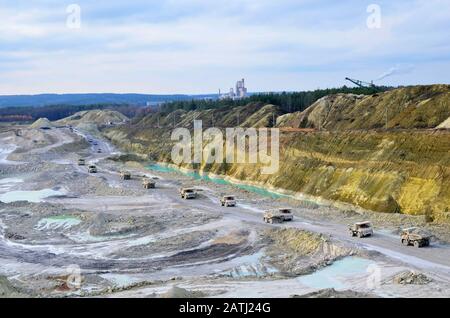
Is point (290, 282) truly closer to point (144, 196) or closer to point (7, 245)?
point (7, 245)

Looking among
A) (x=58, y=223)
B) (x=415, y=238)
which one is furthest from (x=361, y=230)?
(x=58, y=223)

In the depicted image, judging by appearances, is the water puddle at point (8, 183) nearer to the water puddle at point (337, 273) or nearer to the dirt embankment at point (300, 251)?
the dirt embankment at point (300, 251)

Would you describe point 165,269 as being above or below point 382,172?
below

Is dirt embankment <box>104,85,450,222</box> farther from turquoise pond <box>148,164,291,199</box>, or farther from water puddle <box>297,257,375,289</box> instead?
water puddle <box>297,257,375,289</box>

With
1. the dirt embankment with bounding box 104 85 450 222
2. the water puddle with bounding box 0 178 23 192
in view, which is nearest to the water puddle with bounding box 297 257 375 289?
the dirt embankment with bounding box 104 85 450 222

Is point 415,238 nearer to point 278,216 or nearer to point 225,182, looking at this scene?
point 278,216

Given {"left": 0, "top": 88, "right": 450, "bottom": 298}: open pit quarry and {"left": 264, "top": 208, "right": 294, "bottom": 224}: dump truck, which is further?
{"left": 264, "top": 208, "right": 294, "bottom": 224}: dump truck

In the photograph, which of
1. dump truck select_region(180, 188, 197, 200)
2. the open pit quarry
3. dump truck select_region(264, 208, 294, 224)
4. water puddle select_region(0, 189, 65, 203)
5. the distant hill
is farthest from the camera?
the distant hill

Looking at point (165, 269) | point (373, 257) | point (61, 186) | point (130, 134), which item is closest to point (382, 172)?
point (373, 257)
